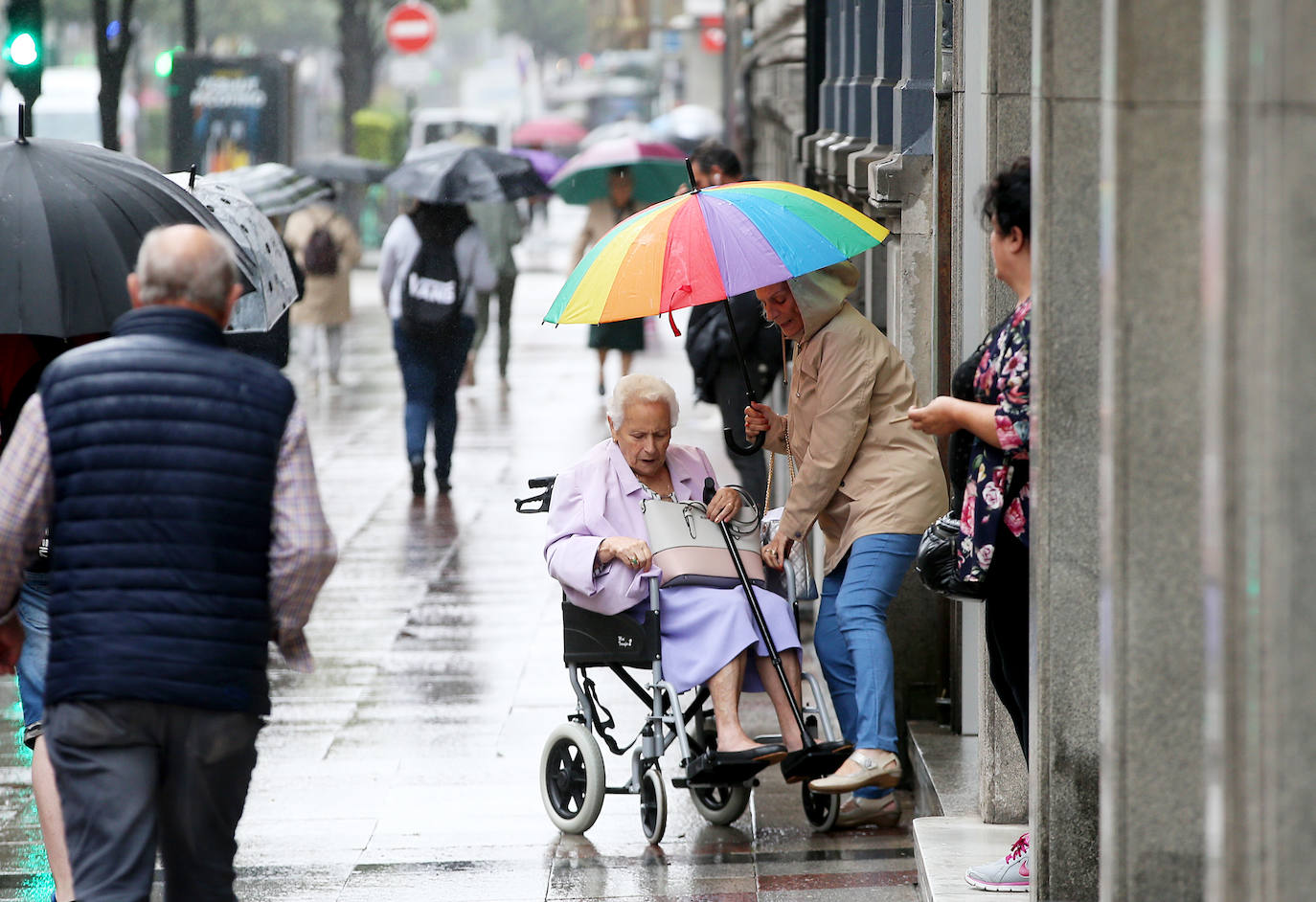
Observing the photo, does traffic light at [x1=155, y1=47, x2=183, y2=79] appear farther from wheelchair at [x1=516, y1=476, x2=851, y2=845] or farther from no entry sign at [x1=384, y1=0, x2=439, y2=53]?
wheelchair at [x1=516, y1=476, x2=851, y2=845]

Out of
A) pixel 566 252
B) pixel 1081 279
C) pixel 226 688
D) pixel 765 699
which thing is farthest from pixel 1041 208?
pixel 566 252

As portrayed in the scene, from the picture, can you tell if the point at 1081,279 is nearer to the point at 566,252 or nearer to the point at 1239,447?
the point at 1239,447

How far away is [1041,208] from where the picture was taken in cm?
440

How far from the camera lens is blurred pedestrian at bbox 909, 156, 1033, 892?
4902mm

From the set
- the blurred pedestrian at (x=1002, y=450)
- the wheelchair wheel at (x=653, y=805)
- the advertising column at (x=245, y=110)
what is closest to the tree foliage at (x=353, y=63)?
the advertising column at (x=245, y=110)

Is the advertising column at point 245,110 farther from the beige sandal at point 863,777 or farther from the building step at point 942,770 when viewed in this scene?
the beige sandal at point 863,777

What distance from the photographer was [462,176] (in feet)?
43.7

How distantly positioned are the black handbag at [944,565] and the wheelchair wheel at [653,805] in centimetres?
139

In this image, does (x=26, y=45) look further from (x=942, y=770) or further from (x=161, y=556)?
(x=161, y=556)

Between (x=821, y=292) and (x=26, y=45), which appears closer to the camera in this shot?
(x=821, y=292)

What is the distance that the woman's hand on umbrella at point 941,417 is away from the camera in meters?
4.96

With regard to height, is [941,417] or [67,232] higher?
[67,232]

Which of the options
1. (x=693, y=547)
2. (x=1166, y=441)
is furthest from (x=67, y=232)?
(x=1166, y=441)

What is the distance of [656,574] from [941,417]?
1.49 m
